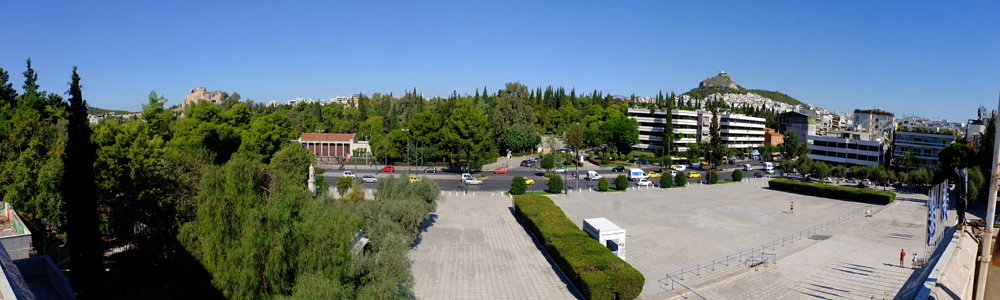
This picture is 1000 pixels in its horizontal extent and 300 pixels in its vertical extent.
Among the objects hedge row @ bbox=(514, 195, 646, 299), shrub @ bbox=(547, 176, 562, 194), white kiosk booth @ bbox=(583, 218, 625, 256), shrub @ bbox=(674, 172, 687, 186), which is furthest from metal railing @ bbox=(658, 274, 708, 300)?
shrub @ bbox=(674, 172, 687, 186)

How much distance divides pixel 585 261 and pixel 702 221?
14.0m

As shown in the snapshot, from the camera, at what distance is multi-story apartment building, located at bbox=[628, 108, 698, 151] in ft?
232

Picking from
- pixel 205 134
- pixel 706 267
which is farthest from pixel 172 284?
pixel 205 134

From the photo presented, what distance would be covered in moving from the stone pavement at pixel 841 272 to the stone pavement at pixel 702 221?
0.53 metres

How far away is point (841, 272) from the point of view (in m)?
17.4

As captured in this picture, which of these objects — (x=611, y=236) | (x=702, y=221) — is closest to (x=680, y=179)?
(x=702, y=221)

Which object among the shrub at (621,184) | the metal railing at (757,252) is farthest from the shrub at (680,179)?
the metal railing at (757,252)

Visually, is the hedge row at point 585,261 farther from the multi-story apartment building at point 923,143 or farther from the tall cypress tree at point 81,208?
the multi-story apartment building at point 923,143

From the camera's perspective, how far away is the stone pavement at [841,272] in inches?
594

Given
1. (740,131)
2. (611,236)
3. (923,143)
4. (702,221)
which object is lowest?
(702,221)

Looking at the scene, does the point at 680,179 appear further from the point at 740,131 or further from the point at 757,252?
the point at 740,131

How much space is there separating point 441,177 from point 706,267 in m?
30.1

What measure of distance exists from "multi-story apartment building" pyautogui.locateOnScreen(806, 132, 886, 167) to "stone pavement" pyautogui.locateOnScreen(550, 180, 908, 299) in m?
19.9

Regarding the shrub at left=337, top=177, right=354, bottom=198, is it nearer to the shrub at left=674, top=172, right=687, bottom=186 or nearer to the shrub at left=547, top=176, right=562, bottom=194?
the shrub at left=547, top=176, right=562, bottom=194
